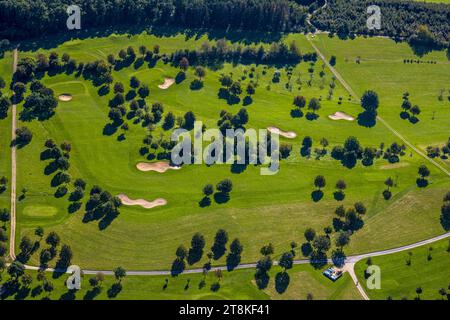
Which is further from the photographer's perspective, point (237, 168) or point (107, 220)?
point (237, 168)

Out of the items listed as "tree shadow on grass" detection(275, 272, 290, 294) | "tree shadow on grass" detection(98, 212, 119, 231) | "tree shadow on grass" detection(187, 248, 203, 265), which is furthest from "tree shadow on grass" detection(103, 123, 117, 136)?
"tree shadow on grass" detection(275, 272, 290, 294)

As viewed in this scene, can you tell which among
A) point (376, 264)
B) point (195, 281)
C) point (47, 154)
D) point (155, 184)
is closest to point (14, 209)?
point (47, 154)

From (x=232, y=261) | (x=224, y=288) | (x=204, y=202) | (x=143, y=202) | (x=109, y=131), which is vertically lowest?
(x=224, y=288)

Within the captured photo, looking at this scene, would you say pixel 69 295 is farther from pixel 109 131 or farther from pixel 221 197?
pixel 109 131

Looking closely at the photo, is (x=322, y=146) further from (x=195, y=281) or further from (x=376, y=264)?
(x=195, y=281)

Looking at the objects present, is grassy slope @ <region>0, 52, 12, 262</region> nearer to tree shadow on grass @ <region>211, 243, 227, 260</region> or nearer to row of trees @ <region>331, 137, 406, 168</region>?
tree shadow on grass @ <region>211, 243, 227, 260</region>

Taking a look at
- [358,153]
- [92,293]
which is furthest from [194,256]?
[358,153]

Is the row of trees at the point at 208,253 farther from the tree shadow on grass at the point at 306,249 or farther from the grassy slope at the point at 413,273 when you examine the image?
the grassy slope at the point at 413,273
